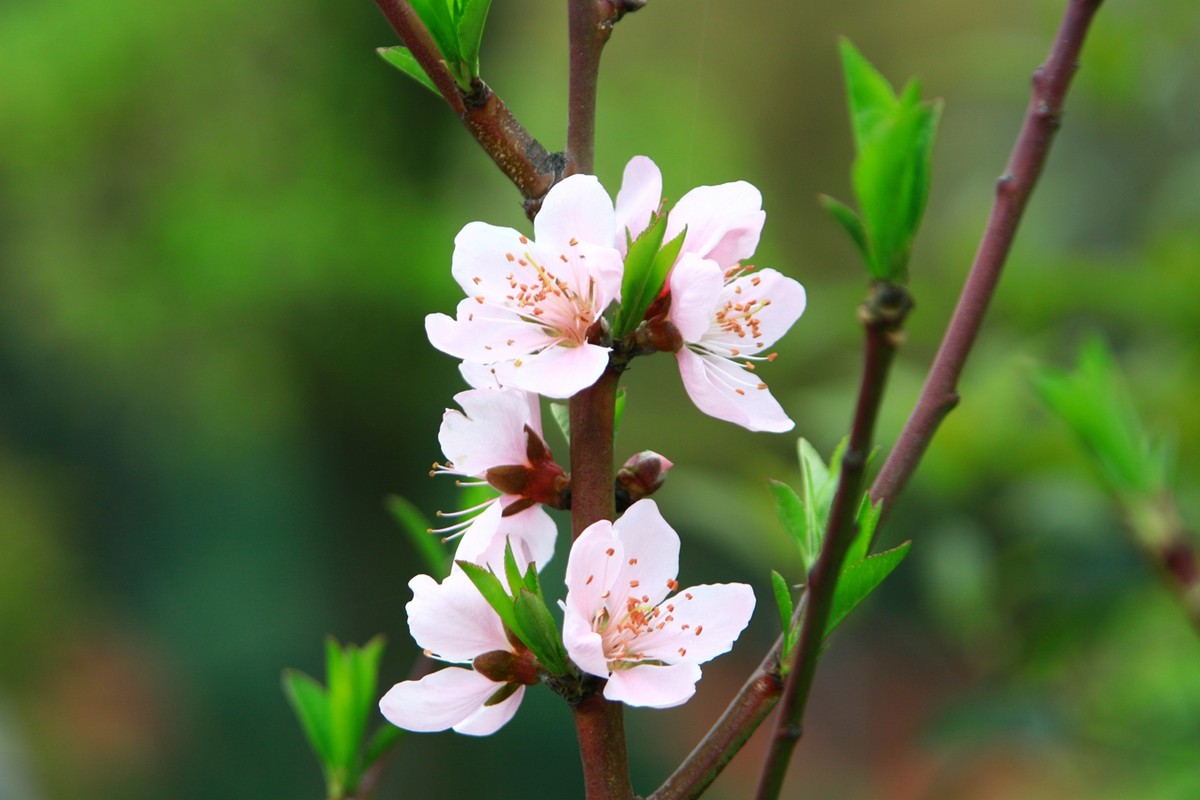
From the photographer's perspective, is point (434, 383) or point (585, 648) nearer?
point (585, 648)

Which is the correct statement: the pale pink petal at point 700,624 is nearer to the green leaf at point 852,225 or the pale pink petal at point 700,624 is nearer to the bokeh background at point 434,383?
the green leaf at point 852,225

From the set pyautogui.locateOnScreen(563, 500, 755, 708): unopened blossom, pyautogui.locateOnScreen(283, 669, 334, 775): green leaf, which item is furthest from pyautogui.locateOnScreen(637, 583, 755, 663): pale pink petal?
pyautogui.locateOnScreen(283, 669, 334, 775): green leaf

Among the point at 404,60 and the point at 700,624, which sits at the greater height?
the point at 404,60

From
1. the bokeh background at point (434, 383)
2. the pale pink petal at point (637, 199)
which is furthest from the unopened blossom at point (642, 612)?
the bokeh background at point (434, 383)

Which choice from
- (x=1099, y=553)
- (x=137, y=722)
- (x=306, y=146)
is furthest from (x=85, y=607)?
(x=1099, y=553)

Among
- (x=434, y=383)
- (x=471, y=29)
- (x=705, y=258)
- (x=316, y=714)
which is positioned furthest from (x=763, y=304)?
(x=434, y=383)

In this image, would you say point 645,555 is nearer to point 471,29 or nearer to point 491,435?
point 491,435
